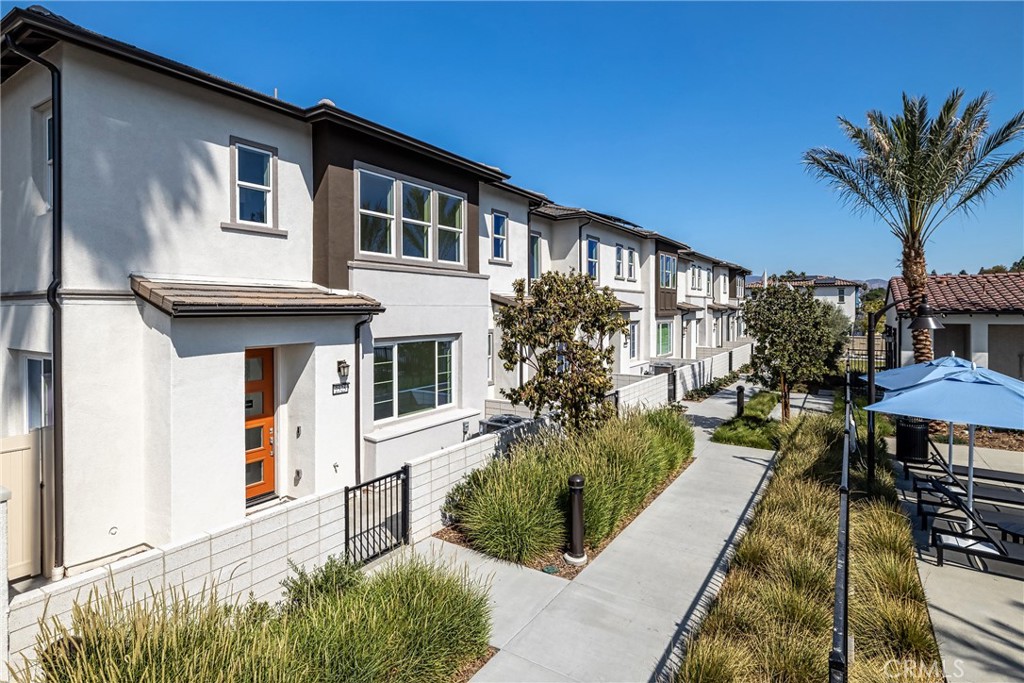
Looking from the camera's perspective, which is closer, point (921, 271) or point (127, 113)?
point (127, 113)

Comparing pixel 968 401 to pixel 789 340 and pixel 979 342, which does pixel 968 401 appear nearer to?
pixel 789 340

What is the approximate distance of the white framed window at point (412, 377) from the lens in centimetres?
1131

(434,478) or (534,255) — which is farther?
(534,255)

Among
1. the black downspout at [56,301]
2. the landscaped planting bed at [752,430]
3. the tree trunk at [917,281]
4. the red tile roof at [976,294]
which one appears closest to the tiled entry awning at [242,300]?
the black downspout at [56,301]

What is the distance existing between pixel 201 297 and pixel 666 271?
961 inches

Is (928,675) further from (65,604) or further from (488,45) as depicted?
(488,45)

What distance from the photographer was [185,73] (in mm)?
8391

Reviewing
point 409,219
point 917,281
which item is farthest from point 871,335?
point 409,219

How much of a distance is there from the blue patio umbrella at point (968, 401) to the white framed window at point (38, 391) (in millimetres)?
13241

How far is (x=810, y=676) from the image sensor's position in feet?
16.2

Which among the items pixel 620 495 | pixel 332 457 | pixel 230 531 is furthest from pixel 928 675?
pixel 332 457

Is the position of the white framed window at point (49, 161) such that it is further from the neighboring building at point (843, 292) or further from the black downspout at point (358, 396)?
the neighboring building at point (843, 292)

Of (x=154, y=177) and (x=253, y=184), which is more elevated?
(x=253, y=184)

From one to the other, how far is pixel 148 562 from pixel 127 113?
22.4ft
